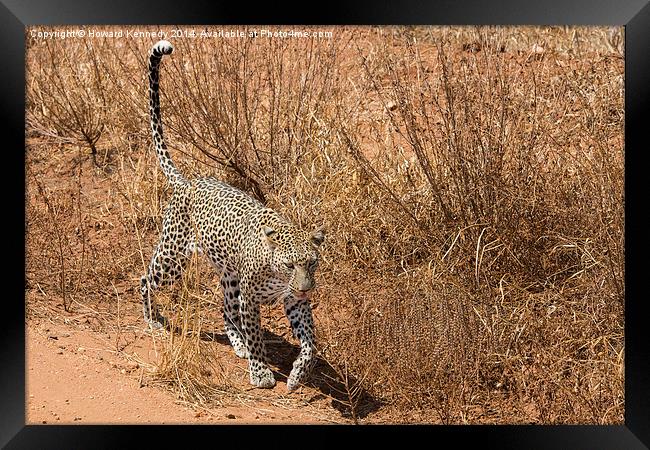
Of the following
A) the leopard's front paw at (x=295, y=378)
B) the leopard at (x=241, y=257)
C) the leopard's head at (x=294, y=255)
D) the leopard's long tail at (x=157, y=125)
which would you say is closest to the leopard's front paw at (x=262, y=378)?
the leopard at (x=241, y=257)

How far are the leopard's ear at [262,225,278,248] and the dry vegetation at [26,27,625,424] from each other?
1.73ft

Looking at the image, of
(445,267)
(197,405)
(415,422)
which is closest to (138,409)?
(197,405)

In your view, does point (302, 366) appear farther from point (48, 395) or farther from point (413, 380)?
point (48, 395)

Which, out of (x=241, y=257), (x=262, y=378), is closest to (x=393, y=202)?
(x=241, y=257)

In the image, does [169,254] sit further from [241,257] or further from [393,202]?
[393,202]

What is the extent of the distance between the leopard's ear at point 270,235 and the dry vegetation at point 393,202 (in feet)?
1.73

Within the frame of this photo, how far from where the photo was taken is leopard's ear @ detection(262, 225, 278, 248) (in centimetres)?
720

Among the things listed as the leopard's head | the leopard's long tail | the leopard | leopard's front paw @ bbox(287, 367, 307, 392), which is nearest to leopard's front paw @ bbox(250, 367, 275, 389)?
the leopard

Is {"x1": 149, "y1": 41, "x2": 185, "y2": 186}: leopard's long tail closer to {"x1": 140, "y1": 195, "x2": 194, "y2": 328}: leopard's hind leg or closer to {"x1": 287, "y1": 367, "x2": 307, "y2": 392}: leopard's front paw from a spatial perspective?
{"x1": 140, "y1": 195, "x2": 194, "y2": 328}: leopard's hind leg

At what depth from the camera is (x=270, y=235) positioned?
7.25 metres

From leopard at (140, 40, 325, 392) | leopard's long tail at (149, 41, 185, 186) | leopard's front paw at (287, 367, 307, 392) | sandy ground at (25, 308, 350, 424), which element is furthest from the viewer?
leopard's long tail at (149, 41, 185, 186)

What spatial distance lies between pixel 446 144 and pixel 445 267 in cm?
91

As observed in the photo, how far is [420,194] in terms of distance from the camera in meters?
8.59

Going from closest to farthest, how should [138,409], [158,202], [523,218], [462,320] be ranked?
[138,409], [462,320], [523,218], [158,202]
